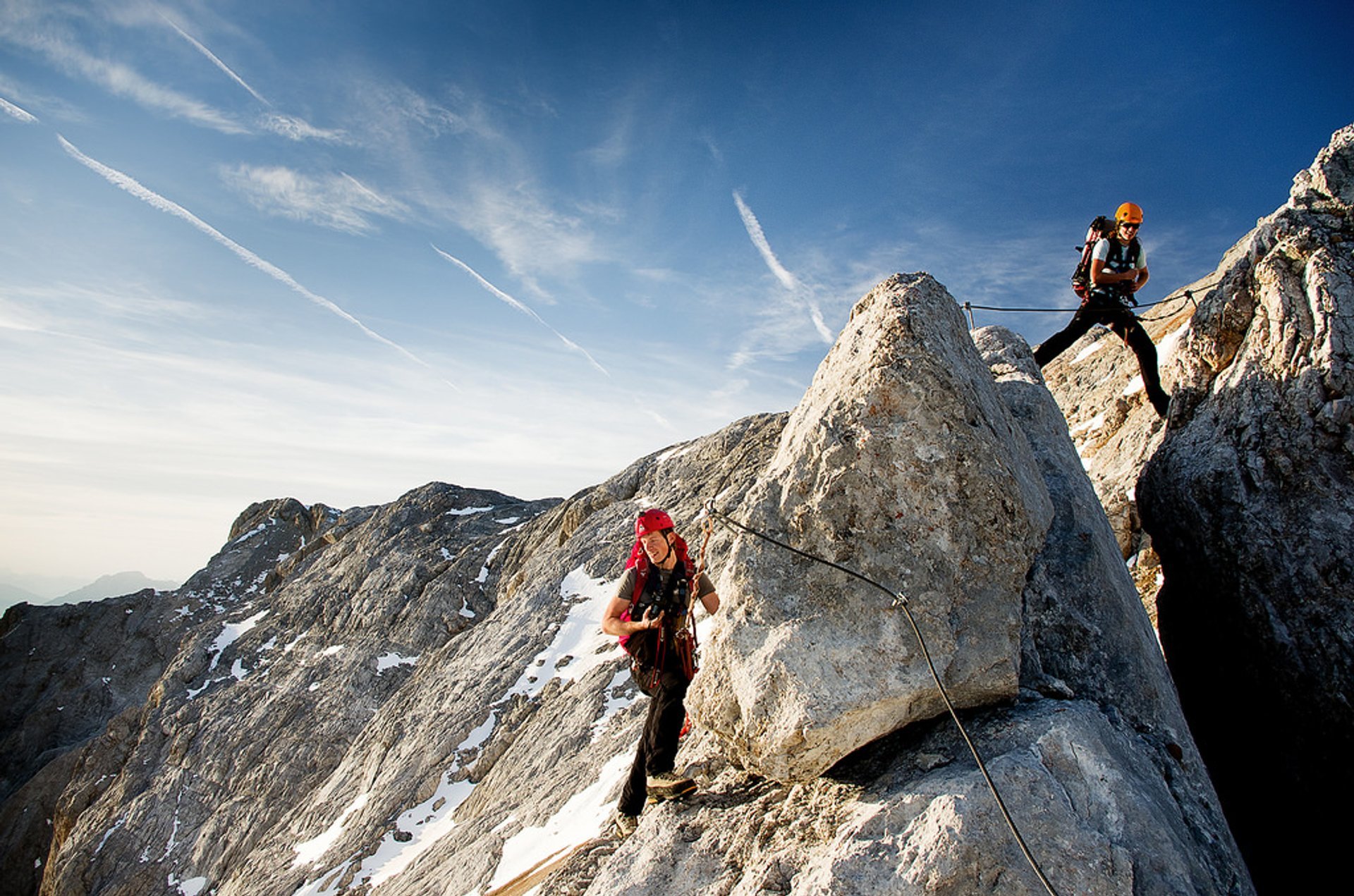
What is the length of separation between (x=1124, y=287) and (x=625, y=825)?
11.5m

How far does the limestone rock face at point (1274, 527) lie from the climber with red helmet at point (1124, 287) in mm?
1235

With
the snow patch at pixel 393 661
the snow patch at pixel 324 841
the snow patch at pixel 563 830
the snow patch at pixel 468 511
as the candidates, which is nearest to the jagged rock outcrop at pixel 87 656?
the snow patch at pixel 468 511

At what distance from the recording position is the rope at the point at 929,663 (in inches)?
184

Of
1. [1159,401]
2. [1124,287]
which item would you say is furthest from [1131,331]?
[1159,401]

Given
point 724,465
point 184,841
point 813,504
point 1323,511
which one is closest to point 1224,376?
point 1323,511

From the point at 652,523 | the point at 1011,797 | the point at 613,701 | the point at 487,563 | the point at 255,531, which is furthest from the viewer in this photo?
the point at 255,531

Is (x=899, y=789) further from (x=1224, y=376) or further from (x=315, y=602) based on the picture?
(x=315, y=602)

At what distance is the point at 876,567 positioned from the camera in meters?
6.29

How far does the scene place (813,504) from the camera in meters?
6.61

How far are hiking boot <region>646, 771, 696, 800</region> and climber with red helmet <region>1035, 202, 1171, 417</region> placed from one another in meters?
10.0

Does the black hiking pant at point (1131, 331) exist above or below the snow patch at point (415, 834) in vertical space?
above

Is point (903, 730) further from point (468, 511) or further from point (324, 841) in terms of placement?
point (468, 511)

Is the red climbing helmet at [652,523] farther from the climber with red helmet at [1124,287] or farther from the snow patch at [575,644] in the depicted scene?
the snow patch at [575,644]

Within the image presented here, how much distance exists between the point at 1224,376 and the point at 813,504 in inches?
289
